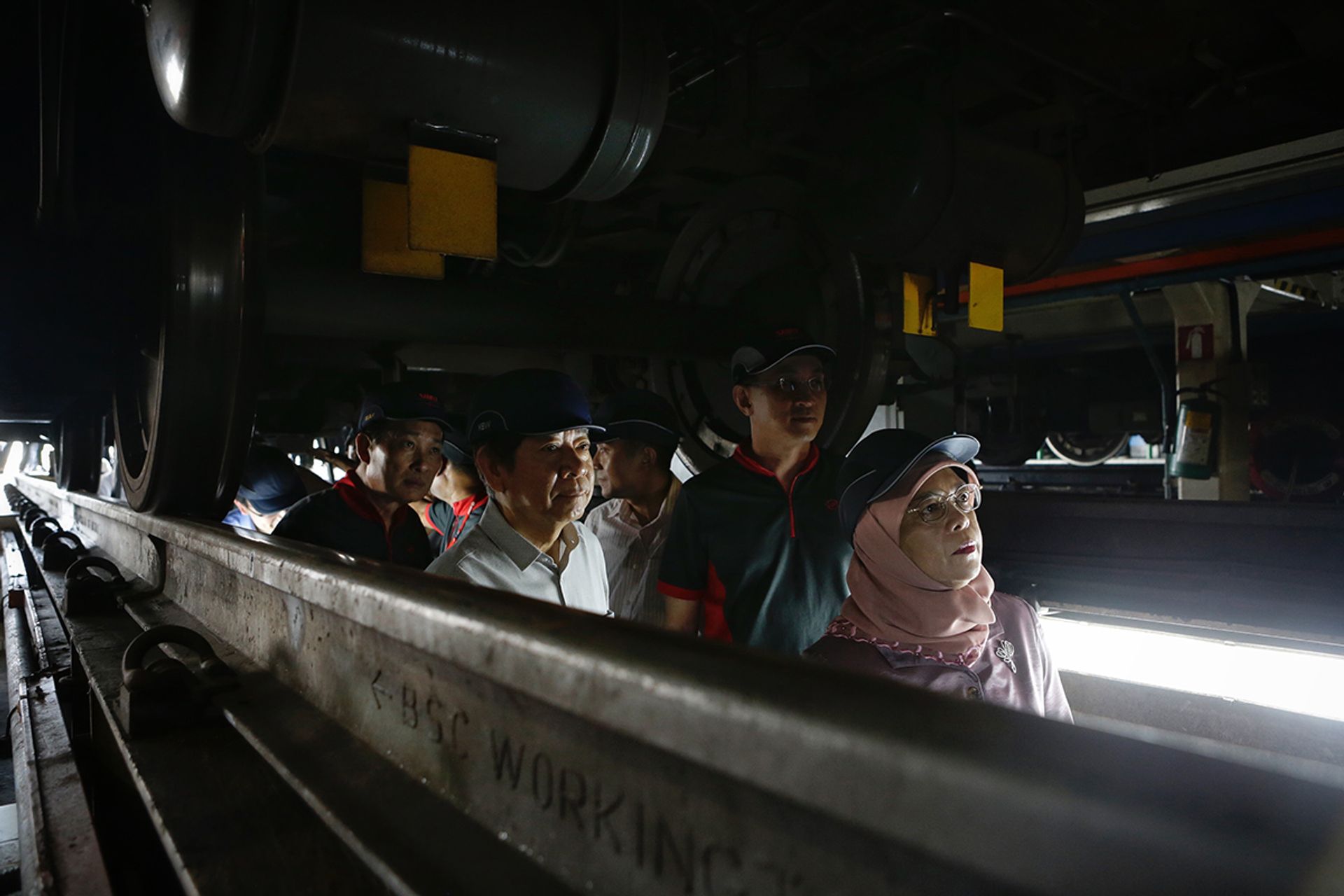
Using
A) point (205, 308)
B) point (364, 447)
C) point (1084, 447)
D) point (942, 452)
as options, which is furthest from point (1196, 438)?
point (205, 308)

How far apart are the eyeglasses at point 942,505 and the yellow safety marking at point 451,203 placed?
925 mm

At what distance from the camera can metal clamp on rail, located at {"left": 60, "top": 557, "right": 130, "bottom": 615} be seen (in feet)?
6.55

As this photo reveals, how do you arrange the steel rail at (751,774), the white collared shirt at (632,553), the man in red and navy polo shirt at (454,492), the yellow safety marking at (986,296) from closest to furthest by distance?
the steel rail at (751,774)
the yellow safety marking at (986,296)
the white collared shirt at (632,553)
the man in red and navy polo shirt at (454,492)

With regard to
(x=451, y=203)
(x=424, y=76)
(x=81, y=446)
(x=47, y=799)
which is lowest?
(x=47, y=799)

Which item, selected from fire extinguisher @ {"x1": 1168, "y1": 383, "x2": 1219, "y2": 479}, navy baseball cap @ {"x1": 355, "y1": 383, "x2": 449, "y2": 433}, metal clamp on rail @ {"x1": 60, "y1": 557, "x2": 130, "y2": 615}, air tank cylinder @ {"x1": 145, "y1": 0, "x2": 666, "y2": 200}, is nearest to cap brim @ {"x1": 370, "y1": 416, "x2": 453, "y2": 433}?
navy baseball cap @ {"x1": 355, "y1": 383, "x2": 449, "y2": 433}

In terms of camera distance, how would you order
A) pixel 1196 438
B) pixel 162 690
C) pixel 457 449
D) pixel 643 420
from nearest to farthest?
pixel 162 690
pixel 643 420
pixel 457 449
pixel 1196 438

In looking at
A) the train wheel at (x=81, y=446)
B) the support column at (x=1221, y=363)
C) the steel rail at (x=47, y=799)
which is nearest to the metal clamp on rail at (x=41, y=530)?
the train wheel at (x=81, y=446)

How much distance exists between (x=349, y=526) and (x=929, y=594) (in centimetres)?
168

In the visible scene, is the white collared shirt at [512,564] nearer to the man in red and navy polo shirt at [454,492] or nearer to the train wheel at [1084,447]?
the man in red and navy polo shirt at [454,492]

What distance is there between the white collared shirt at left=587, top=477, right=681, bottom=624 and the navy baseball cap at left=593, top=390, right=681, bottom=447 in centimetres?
21

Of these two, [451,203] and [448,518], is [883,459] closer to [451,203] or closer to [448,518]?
[451,203]

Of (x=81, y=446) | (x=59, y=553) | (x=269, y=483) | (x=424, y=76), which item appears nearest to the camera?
(x=424, y=76)

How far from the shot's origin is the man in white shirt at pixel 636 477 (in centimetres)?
280

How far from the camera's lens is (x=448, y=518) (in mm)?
3516
